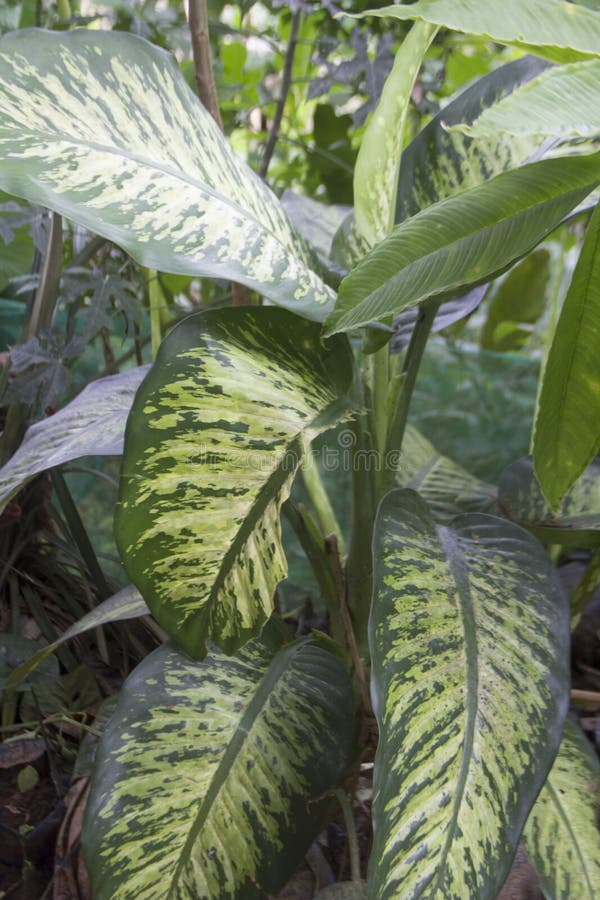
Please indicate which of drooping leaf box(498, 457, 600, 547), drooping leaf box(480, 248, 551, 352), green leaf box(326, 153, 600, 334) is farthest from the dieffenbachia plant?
drooping leaf box(480, 248, 551, 352)

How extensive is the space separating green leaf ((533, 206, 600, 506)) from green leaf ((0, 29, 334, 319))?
0.62ft

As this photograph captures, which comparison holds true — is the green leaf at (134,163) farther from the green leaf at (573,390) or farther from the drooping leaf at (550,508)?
the drooping leaf at (550,508)

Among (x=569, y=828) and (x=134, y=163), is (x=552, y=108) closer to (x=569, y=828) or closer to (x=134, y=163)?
(x=134, y=163)

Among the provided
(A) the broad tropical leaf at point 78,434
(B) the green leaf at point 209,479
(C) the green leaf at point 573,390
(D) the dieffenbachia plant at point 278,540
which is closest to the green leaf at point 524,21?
(D) the dieffenbachia plant at point 278,540

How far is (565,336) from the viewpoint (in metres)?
0.62

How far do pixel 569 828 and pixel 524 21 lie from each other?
1.92ft

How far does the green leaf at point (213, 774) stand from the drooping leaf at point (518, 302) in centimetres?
107

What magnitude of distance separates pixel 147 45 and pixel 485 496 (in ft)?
2.06

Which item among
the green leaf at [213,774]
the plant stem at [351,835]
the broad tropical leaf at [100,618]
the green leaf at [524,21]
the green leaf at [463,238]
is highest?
the green leaf at [524,21]

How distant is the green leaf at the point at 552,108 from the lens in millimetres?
397

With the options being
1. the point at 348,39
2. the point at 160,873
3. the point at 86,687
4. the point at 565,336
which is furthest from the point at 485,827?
the point at 348,39

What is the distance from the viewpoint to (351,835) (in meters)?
0.66

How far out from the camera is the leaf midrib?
55 centimetres

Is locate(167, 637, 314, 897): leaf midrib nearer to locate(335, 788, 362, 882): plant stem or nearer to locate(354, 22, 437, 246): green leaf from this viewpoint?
locate(335, 788, 362, 882): plant stem
